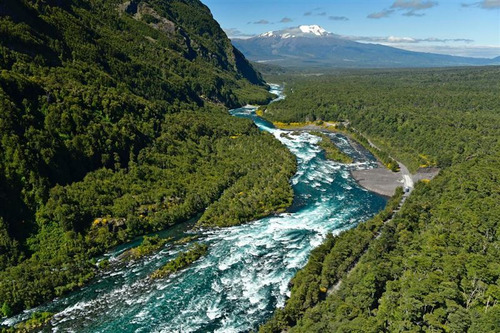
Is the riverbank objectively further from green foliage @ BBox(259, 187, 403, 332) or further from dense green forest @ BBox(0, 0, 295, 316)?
green foliage @ BBox(259, 187, 403, 332)

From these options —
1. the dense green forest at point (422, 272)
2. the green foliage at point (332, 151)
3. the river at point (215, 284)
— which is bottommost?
the river at point (215, 284)

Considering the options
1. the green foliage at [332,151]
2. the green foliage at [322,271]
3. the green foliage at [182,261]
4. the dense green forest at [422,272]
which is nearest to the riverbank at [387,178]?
the dense green forest at [422,272]

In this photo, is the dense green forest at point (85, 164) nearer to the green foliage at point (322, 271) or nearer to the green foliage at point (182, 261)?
the green foliage at point (182, 261)

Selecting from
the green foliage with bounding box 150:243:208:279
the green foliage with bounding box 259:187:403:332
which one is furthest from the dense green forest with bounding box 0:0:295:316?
the green foliage with bounding box 259:187:403:332

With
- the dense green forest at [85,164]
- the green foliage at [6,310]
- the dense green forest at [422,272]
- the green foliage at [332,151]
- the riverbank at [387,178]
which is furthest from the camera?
the green foliage at [332,151]

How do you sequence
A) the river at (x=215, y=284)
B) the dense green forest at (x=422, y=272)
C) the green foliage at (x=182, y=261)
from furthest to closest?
1. the green foliage at (x=182, y=261)
2. the river at (x=215, y=284)
3. the dense green forest at (x=422, y=272)

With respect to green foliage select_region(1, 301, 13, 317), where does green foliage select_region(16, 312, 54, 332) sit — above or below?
below

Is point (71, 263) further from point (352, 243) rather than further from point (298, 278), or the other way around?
point (352, 243)

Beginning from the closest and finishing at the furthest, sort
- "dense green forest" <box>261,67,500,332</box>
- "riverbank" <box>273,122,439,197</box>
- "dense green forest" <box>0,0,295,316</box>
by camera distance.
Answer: "dense green forest" <box>261,67,500,332</box> < "dense green forest" <box>0,0,295,316</box> < "riverbank" <box>273,122,439,197</box>
